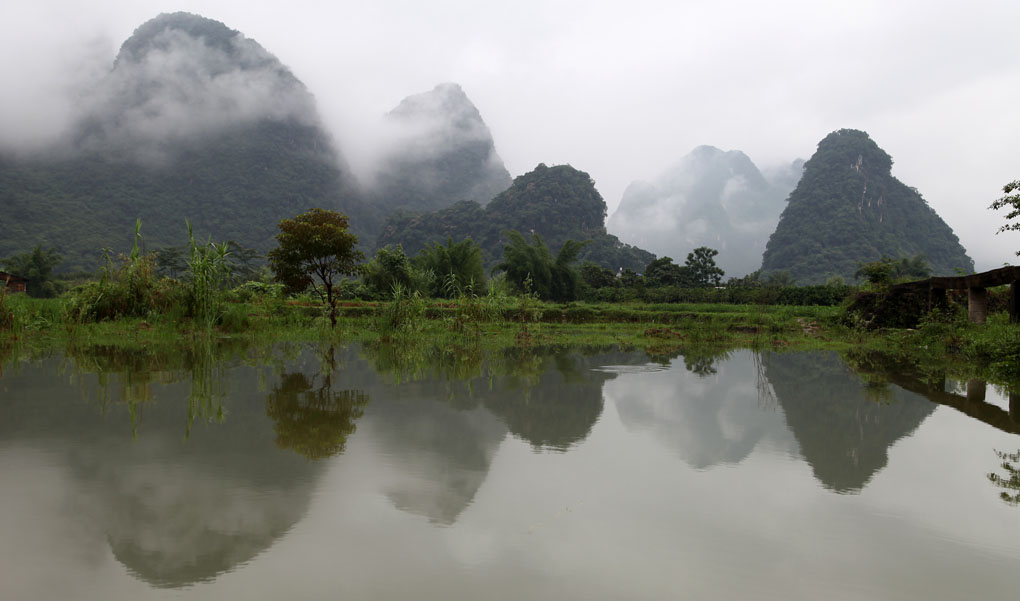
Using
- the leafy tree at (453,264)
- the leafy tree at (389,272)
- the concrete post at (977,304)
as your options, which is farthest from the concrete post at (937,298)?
the leafy tree at (389,272)

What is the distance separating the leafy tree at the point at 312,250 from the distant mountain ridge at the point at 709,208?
103m

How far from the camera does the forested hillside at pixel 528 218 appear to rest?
6825 centimetres

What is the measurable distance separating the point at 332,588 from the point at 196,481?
1238 millimetres

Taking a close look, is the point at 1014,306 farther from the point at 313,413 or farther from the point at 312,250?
the point at 312,250

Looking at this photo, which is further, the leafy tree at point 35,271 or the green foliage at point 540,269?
the leafy tree at point 35,271

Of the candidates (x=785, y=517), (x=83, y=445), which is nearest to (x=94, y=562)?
(x=83, y=445)

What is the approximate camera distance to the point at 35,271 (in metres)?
36.1

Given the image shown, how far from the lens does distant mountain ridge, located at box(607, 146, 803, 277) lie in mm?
113250

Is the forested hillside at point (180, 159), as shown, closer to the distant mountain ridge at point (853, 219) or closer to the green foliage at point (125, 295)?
the green foliage at point (125, 295)

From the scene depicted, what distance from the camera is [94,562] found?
1.87 meters

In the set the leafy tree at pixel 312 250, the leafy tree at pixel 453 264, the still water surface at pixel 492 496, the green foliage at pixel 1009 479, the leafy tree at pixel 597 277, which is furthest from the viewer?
the leafy tree at pixel 597 277

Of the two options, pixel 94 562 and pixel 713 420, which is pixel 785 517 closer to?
pixel 713 420

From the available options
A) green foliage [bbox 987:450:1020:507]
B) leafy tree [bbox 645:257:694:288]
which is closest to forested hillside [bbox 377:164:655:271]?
leafy tree [bbox 645:257:694:288]

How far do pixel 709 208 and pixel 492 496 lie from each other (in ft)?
401
